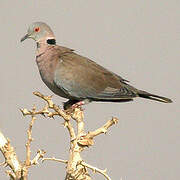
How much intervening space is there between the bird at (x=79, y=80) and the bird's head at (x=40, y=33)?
13 centimetres

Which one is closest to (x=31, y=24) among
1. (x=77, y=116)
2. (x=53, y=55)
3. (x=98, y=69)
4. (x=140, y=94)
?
(x=53, y=55)

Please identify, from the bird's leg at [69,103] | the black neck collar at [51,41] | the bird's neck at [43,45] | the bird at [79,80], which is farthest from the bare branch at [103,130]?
the black neck collar at [51,41]

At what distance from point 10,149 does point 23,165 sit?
0.14 metres

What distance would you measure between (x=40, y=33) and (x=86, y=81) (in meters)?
0.77

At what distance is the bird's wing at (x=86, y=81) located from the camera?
4.80 metres

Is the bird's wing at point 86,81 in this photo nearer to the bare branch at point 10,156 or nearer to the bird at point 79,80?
the bird at point 79,80

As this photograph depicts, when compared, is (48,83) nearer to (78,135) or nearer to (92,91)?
(92,91)

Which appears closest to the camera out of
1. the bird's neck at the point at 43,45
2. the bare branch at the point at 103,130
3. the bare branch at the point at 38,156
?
the bare branch at the point at 38,156

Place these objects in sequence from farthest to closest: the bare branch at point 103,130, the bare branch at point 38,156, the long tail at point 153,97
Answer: the long tail at point 153,97 < the bare branch at point 103,130 < the bare branch at point 38,156

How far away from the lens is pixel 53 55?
5027mm

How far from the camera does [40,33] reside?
522 cm

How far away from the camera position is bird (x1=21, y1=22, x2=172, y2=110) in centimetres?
480

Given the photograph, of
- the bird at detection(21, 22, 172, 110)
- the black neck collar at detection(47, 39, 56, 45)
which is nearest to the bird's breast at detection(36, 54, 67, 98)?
the bird at detection(21, 22, 172, 110)

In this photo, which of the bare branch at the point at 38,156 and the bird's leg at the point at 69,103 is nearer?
the bare branch at the point at 38,156
